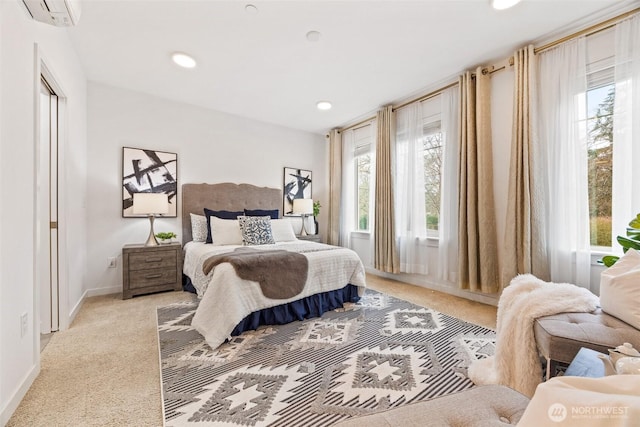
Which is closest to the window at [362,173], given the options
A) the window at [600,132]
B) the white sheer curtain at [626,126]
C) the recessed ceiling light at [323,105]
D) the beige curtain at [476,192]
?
the recessed ceiling light at [323,105]

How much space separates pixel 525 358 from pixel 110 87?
4.74 metres

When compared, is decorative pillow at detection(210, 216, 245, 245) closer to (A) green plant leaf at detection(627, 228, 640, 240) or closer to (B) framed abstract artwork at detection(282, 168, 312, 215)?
(B) framed abstract artwork at detection(282, 168, 312, 215)

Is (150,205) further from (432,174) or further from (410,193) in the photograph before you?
(432,174)

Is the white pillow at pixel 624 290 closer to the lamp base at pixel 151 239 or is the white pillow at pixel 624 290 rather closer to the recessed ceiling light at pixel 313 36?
the recessed ceiling light at pixel 313 36

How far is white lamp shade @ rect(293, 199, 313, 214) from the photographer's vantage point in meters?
4.69

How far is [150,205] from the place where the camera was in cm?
327

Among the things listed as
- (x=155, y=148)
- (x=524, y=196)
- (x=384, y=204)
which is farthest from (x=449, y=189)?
(x=155, y=148)

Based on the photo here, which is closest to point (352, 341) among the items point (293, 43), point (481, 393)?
point (481, 393)

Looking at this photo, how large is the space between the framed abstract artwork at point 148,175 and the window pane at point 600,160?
4.56 meters

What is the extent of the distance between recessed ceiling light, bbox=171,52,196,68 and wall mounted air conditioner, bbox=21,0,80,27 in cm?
101

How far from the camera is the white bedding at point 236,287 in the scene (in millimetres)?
2100

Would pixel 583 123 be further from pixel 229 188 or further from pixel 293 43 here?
pixel 229 188

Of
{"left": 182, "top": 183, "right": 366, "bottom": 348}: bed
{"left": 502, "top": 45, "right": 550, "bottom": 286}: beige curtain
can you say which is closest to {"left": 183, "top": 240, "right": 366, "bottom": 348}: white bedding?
{"left": 182, "top": 183, "right": 366, "bottom": 348}: bed

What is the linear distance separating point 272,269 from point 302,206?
235cm
